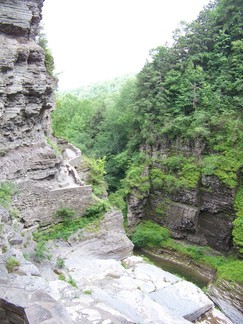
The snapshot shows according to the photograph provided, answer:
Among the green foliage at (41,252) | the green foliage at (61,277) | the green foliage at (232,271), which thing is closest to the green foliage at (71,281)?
the green foliage at (61,277)

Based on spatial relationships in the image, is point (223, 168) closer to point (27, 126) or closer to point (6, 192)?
point (27, 126)

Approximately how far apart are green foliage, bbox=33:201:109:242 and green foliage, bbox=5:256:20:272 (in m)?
4.98

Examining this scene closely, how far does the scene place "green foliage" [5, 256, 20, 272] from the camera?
7793 mm

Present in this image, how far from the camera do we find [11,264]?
25.8ft

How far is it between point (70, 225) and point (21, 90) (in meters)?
6.13

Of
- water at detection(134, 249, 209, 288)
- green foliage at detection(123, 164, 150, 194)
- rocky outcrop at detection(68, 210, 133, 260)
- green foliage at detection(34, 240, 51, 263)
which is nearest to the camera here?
green foliage at detection(34, 240, 51, 263)

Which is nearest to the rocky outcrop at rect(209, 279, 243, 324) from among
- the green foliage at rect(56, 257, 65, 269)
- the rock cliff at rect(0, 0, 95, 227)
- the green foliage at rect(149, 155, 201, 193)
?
the green foliage at rect(149, 155, 201, 193)

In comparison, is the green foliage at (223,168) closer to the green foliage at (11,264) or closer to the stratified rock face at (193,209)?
the stratified rock face at (193,209)

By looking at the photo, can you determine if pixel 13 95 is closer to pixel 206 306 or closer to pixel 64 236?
pixel 64 236

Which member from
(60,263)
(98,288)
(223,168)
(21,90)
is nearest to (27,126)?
(21,90)

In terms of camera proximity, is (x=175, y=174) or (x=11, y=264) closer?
(x=11, y=264)

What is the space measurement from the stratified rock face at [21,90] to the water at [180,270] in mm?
12183

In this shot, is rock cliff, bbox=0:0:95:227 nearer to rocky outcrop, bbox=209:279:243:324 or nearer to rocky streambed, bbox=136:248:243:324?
rocky outcrop, bbox=209:279:243:324

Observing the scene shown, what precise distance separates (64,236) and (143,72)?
20315 millimetres
